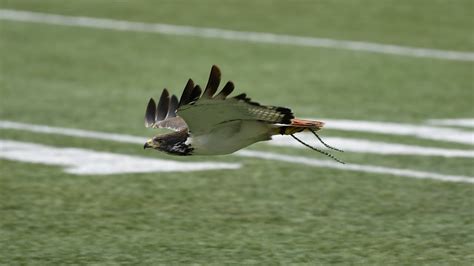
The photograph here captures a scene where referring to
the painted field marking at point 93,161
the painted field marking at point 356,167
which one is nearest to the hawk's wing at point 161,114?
the painted field marking at point 93,161

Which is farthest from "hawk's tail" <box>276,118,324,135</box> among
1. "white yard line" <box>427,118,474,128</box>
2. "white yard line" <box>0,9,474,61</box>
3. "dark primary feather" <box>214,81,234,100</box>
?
"white yard line" <box>0,9,474,61</box>

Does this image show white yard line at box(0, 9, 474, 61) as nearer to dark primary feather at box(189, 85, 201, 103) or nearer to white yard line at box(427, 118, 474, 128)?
white yard line at box(427, 118, 474, 128)

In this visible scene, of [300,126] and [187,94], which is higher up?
[187,94]

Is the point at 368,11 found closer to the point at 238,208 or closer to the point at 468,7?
the point at 468,7

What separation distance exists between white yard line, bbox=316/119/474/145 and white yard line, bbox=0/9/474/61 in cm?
363

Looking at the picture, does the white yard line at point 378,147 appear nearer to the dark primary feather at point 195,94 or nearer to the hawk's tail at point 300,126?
the hawk's tail at point 300,126

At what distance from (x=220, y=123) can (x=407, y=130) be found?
14.2 ft

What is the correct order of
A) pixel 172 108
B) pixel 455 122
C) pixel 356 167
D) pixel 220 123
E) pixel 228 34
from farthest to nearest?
1. pixel 228 34
2. pixel 455 122
3. pixel 356 167
4. pixel 172 108
5. pixel 220 123

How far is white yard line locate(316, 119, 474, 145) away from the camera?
9125mm

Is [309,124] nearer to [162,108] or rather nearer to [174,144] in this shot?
[174,144]

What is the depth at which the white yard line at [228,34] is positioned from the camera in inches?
533

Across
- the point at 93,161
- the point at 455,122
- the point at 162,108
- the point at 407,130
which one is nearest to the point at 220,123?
the point at 162,108

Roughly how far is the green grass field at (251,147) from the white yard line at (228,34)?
0.24 m

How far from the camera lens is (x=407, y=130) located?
372 inches
